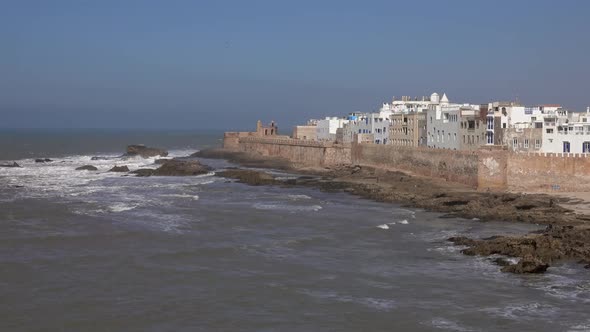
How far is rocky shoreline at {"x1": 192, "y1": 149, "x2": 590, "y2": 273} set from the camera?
2264 centimetres

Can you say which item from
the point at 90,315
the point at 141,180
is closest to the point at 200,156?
the point at 141,180

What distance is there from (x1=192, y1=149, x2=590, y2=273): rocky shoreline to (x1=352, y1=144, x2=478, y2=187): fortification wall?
2.88 ft

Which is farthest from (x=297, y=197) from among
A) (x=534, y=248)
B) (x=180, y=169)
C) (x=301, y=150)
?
(x=301, y=150)

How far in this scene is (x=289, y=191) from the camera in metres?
42.3

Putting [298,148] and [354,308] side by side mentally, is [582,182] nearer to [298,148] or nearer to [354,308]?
[354,308]

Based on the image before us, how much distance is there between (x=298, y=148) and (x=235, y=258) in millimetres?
45170

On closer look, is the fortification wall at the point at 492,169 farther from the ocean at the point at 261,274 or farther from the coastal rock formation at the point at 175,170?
the coastal rock formation at the point at 175,170

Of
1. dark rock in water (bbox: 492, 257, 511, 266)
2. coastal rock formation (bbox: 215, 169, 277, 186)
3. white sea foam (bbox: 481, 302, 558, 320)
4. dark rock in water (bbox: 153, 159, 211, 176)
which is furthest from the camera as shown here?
dark rock in water (bbox: 153, 159, 211, 176)

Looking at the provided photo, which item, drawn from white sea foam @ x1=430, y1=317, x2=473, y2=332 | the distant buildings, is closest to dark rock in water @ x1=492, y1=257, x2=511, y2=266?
white sea foam @ x1=430, y1=317, x2=473, y2=332

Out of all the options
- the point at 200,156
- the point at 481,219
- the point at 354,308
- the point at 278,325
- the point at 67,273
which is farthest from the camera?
the point at 200,156

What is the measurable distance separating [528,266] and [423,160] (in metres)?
26.2

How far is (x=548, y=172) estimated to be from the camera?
1489 inches

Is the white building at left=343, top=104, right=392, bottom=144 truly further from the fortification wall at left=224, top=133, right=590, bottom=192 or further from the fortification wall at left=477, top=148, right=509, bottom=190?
the fortification wall at left=477, top=148, right=509, bottom=190

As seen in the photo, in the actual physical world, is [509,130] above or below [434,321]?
above
